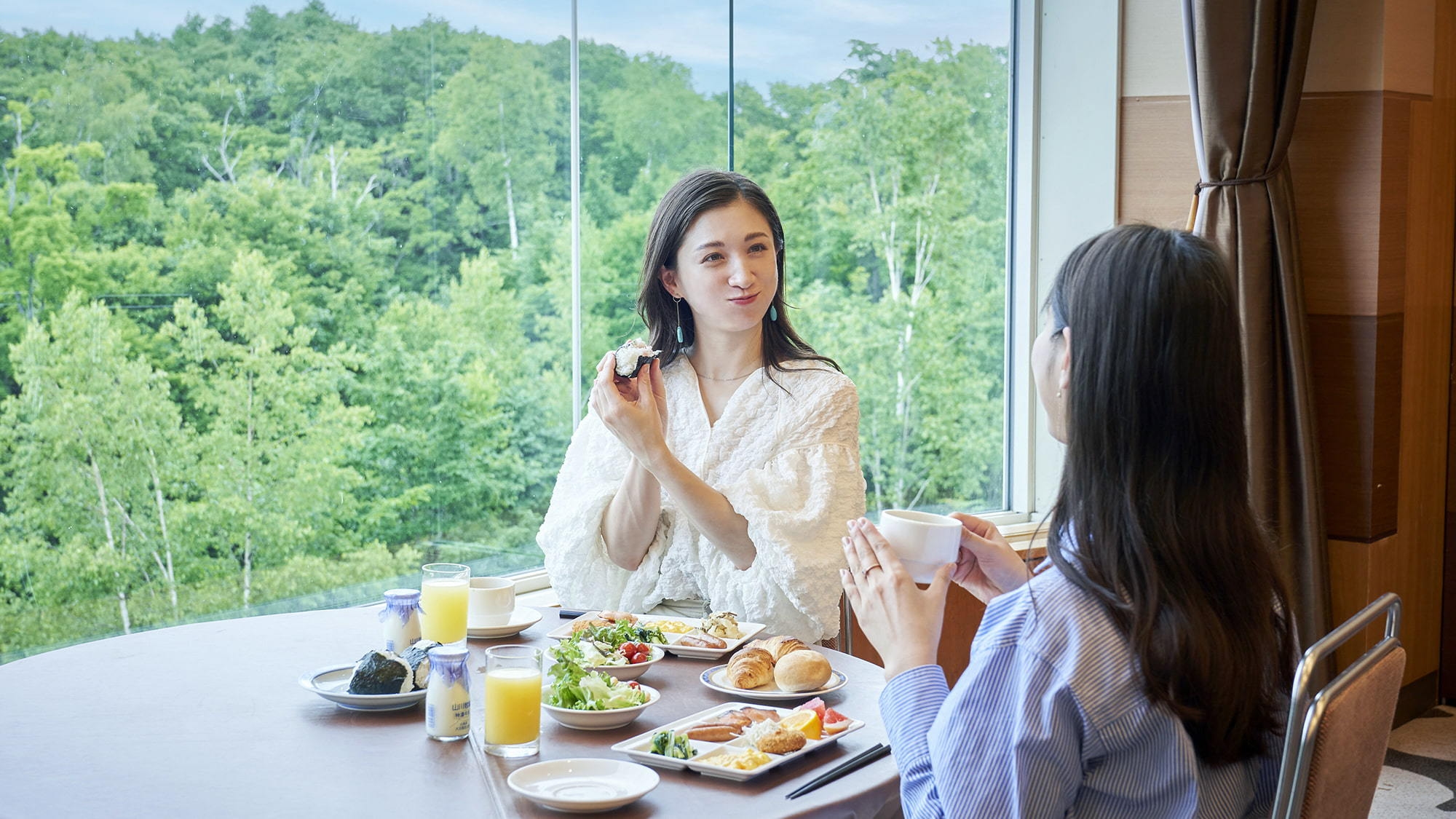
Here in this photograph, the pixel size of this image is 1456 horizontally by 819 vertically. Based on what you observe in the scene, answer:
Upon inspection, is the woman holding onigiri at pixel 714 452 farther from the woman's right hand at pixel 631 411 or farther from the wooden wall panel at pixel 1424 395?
the wooden wall panel at pixel 1424 395

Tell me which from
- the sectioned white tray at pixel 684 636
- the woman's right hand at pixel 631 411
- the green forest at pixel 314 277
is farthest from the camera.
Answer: the green forest at pixel 314 277

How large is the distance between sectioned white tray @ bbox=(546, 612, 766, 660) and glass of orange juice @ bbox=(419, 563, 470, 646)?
160 millimetres

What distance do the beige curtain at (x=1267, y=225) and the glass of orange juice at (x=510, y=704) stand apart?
2.60 metres

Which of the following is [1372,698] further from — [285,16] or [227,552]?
[285,16]

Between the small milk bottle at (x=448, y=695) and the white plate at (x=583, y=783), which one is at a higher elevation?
the small milk bottle at (x=448, y=695)

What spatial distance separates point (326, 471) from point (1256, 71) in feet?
8.48

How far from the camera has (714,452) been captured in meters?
2.36

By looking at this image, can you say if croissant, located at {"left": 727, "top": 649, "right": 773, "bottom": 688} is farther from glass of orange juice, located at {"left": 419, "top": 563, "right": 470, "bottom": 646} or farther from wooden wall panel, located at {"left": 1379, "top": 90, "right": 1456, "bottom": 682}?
wooden wall panel, located at {"left": 1379, "top": 90, "right": 1456, "bottom": 682}

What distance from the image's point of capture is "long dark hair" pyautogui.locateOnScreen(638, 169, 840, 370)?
2.40 metres

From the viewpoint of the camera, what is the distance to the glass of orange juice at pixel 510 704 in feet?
4.56

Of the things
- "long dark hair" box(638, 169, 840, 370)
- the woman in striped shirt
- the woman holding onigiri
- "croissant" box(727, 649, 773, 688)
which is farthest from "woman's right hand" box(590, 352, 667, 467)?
the woman in striped shirt

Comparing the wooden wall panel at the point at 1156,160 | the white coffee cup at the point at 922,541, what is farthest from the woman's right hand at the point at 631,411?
the wooden wall panel at the point at 1156,160

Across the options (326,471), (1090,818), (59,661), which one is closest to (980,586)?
(1090,818)

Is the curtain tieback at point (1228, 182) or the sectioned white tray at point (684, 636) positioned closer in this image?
the sectioned white tray at point (684, 636)
